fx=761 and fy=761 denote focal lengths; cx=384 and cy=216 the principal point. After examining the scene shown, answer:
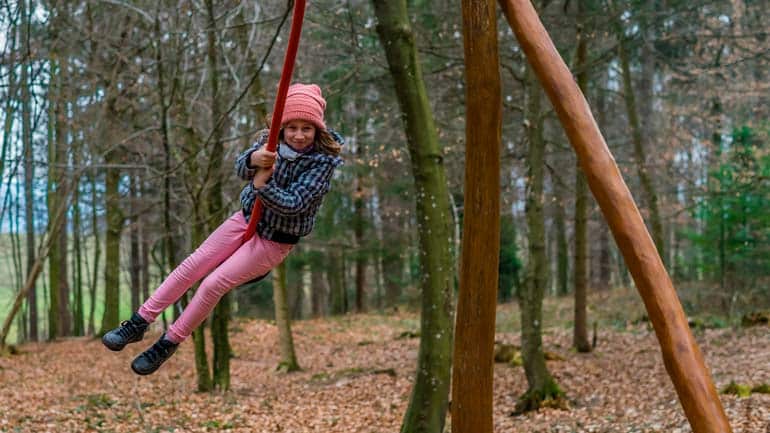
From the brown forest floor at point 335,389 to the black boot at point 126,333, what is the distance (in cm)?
428

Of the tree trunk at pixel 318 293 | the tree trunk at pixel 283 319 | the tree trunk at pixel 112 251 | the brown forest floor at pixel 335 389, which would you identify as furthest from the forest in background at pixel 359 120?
the tree trunk at pixel 318 293

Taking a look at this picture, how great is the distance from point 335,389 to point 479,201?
25.5ft

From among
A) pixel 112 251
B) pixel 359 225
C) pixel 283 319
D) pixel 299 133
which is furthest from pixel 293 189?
pixel 359 225

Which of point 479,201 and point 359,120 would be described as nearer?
point 479,201

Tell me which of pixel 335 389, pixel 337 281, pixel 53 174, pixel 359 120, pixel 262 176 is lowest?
pixel 335 389

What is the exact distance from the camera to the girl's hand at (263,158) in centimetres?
395

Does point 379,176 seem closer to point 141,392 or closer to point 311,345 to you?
point 311,345

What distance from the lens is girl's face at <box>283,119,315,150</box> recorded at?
13.8 ft

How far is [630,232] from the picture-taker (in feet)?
10.9

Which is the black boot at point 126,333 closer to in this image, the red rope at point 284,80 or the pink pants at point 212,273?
the pink pants at point 212,273

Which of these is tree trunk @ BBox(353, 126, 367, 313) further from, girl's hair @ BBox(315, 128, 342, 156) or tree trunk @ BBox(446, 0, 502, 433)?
tree trunk @ BBox(446, 0, 502, 433)

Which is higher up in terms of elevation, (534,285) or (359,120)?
(359,120)

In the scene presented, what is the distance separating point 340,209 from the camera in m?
21.4

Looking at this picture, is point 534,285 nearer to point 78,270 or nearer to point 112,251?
point 112,251
